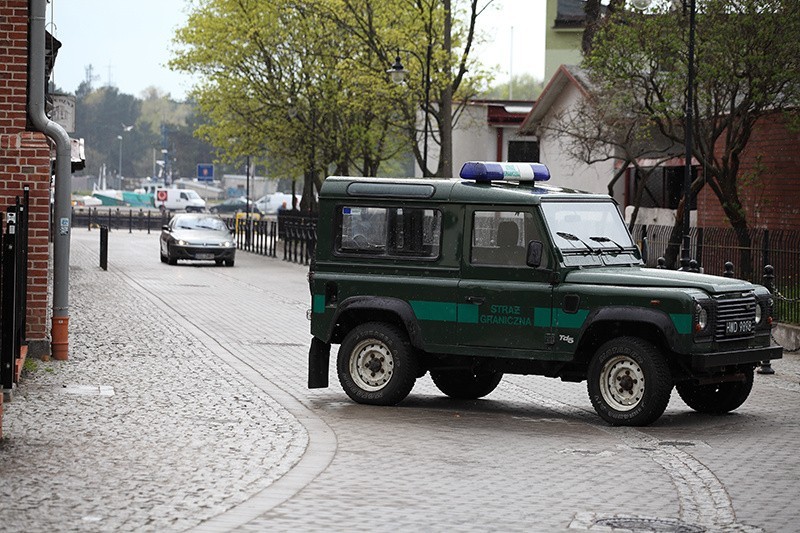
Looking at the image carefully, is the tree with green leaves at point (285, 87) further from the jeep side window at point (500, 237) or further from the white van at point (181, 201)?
the white van at point (181, 201)

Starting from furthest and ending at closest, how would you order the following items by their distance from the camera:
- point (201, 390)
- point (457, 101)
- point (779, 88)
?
1. point (457, 101)
2. point (779, 88)
3. point (201, 390)

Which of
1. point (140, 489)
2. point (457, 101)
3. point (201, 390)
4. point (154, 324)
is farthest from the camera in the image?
point (457, 101)

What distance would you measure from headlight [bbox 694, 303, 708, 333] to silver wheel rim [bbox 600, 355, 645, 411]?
0.62 m

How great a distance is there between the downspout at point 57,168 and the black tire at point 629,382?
6.99 meters

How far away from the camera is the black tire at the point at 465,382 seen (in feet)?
49.3

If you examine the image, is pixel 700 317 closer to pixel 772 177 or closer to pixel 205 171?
pixel 772 177

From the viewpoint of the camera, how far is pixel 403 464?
10.8m

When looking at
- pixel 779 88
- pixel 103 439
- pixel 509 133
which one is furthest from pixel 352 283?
pixel 509 133

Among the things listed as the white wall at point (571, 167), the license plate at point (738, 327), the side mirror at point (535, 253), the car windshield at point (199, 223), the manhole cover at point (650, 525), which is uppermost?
the white wall at point (571, 167)

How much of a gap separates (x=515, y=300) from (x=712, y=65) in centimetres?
1682

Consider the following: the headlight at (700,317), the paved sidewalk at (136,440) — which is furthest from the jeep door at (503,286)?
the paved sidewalk at (136,440)

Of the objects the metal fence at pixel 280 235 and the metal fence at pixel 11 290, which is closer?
the metal fence at pixel 11 290

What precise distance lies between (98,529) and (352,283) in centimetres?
639

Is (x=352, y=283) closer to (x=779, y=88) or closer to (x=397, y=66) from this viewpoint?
(x=779, y=88)
